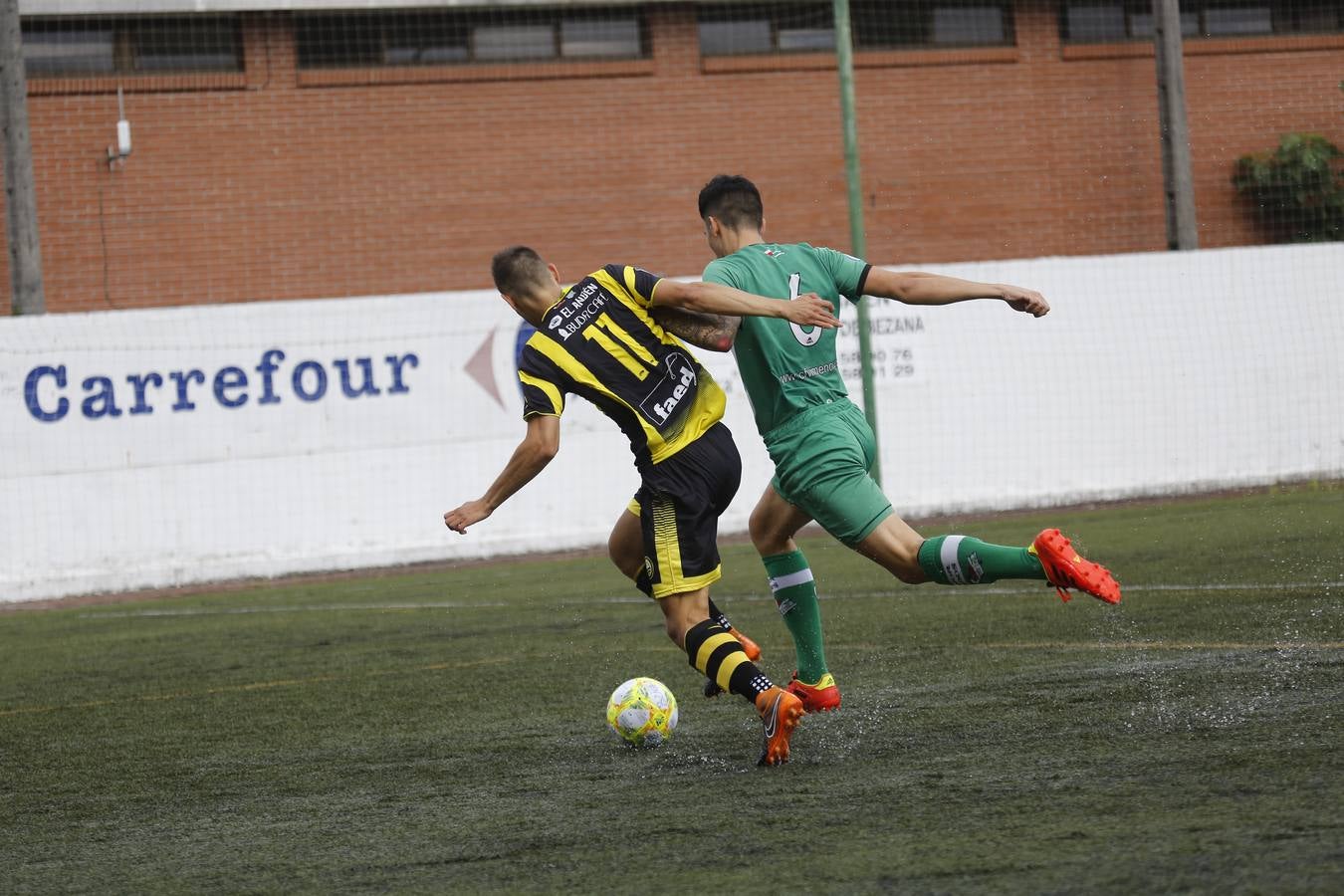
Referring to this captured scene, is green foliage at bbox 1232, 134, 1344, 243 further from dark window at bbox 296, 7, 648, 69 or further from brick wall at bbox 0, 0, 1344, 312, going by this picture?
dark window at bbox 296, 7, 648, 69

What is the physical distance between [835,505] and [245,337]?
423 inches

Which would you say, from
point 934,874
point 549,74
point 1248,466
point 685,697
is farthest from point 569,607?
point 549,74

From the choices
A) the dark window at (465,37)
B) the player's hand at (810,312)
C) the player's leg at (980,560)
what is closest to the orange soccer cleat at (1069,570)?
the player's leg at (980,560)

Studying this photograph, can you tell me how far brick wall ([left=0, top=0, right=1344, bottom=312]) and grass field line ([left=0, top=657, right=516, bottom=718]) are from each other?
12.1 meters

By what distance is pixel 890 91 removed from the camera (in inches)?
846

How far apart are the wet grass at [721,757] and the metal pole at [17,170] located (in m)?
6.76

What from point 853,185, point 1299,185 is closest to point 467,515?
point 853,185

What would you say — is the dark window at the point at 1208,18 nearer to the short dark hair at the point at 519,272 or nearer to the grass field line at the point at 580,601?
the grass field line at the point at 580,601

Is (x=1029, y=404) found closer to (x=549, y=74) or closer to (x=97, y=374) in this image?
(x=549, y=74)

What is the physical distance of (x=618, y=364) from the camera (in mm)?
5652

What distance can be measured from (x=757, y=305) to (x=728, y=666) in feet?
3.85

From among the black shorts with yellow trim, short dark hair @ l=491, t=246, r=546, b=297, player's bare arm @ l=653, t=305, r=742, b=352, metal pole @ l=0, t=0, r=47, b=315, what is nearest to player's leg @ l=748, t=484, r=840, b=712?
the black shorts with yellow trim

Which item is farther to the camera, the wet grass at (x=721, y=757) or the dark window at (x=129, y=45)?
the dark window at (x=129, y=45)

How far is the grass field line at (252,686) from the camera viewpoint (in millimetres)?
7730
